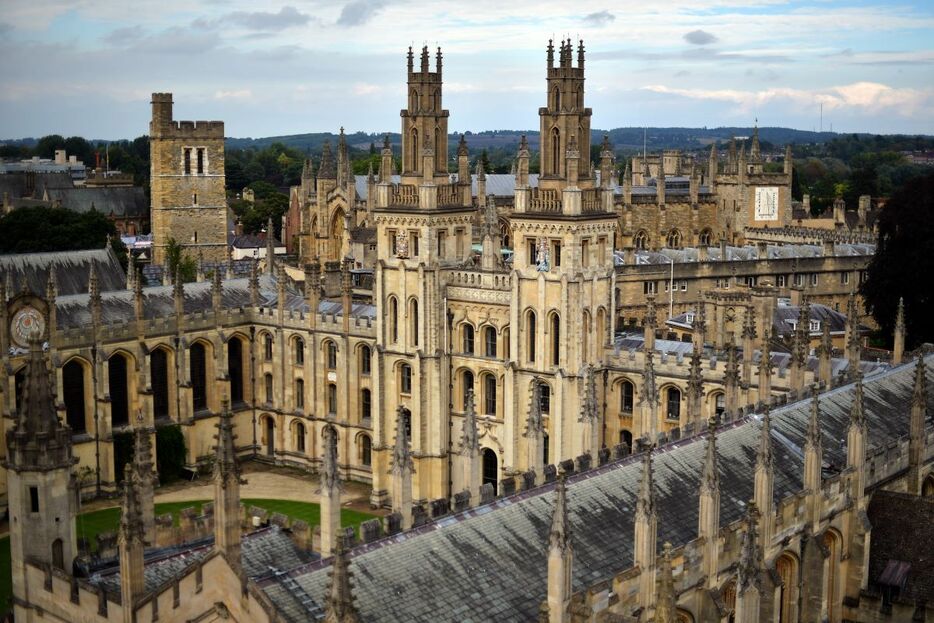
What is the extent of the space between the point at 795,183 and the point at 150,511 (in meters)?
137

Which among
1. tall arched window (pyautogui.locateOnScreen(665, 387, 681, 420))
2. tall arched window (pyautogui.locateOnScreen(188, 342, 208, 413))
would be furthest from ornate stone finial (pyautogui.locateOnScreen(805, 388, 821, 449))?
tall arched window (pyautogui.locateOnScreen(188, 342, 208, 413))

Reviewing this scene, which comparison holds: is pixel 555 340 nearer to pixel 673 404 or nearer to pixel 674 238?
pixel 673 404

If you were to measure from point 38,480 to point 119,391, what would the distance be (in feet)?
89.0

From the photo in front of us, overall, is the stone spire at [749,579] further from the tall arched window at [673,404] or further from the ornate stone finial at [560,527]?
the tall arched window at [673,404]

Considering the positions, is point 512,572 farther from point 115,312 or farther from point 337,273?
point 337,273

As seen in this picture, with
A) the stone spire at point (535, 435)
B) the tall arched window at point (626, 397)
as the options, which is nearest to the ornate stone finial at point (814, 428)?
the stone spire at point (535, 435)

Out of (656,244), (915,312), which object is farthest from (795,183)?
(915,312)

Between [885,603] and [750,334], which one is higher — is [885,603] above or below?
below

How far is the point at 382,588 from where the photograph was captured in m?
19.1

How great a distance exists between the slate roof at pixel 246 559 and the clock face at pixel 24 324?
2240 cm

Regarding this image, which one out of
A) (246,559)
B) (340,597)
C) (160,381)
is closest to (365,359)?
(160,381)

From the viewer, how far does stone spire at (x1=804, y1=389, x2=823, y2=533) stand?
84.5 feet

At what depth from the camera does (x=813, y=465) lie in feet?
86.0

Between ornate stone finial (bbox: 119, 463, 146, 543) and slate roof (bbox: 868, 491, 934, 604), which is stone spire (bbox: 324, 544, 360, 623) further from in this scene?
slate roof (bbox: 868, 491, 934, 604)
